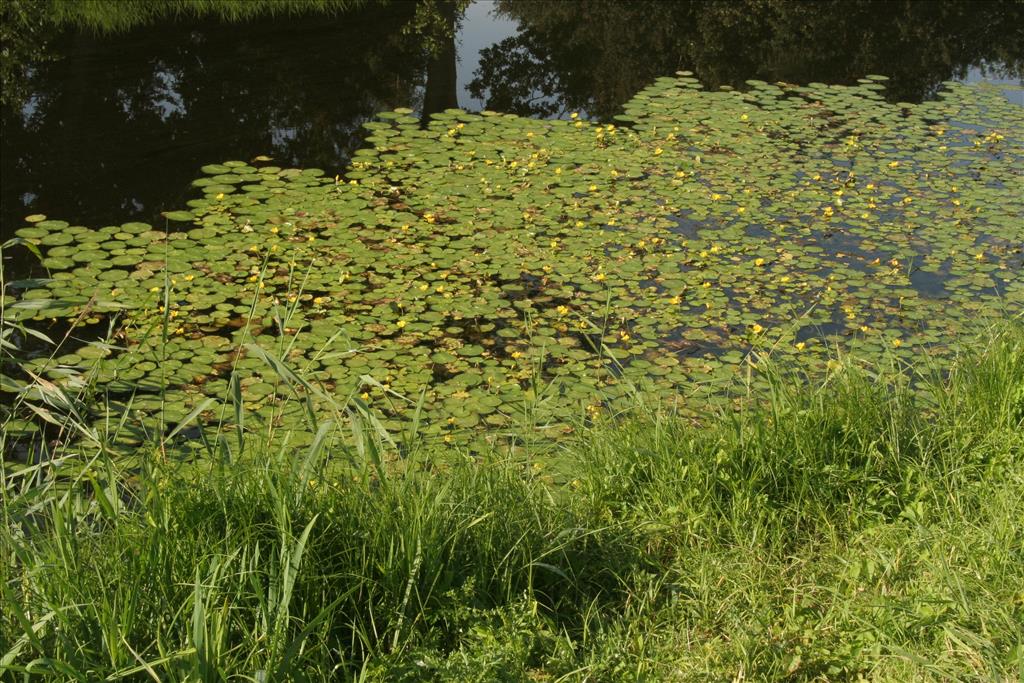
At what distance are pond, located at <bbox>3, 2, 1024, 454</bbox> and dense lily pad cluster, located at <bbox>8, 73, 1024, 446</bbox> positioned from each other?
18mm

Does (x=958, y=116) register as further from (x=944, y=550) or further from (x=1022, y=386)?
(x=944, y=550)

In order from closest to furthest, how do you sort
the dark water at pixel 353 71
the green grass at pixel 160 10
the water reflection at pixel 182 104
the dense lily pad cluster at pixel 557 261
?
the dense lily pad cluster at pixel 557 261 < the water reflection at pixel 182 104 < the dark water at pixel 353 71 < the green grass at pixel 160 10

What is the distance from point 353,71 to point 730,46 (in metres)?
3.12

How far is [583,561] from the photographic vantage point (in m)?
2.49

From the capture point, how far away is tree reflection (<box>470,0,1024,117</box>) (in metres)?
7.76

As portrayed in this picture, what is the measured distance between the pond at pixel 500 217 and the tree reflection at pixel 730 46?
57 millimetres

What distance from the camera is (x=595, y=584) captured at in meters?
2.47

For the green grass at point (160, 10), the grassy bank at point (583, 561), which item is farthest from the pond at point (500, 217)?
the grassy bank at point (583, 561)

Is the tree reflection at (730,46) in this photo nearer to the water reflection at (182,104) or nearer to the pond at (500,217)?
the pond at (500,217)

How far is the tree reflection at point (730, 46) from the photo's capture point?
7.76 m

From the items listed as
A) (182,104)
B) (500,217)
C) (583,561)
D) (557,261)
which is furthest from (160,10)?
(583,561)

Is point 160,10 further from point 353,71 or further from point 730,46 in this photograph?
point 730,46

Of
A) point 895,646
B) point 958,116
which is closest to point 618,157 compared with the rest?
point 958,116

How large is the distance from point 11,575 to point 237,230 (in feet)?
9.91
